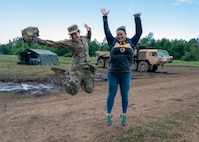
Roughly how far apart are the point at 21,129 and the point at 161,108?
471 cm

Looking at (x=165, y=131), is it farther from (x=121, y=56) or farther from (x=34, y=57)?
(x=34, y=57)

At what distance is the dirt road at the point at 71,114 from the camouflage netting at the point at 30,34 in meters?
2.40

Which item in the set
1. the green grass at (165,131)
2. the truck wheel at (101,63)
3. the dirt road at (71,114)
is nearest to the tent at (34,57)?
the truck wheel at (101,63)

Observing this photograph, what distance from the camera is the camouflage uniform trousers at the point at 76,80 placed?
5898mm

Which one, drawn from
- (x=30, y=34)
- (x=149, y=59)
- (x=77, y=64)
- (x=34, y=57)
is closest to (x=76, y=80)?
(x=77, y=64)

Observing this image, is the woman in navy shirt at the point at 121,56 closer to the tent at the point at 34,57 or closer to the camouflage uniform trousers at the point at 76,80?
the camouflage uniform trousers at the point at 76,80

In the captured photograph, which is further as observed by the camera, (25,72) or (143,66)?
(143,66)

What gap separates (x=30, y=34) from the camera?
5402 millimetres

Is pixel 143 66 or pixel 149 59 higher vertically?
pixel 149 59

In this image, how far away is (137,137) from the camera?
6.44 m

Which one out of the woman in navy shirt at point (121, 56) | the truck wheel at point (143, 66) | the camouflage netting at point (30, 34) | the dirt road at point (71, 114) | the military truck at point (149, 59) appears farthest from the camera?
the truck wheel at point (143, 66)

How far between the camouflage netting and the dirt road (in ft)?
7.89

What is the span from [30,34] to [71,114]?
12.4 feet

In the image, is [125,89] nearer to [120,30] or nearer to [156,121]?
[120,30]
